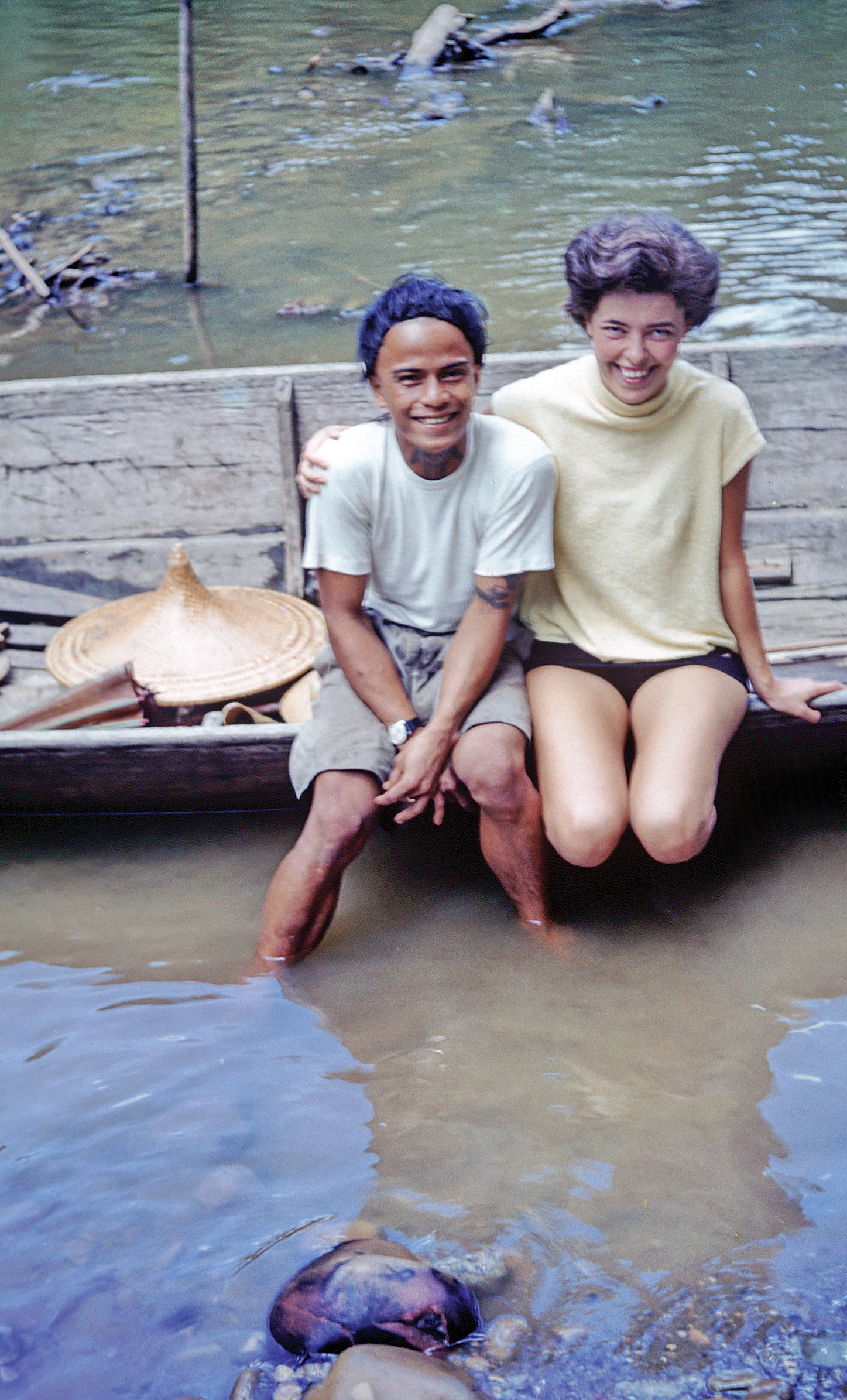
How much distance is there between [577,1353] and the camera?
5.48 feet

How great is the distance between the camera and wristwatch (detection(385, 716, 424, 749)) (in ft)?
7.70

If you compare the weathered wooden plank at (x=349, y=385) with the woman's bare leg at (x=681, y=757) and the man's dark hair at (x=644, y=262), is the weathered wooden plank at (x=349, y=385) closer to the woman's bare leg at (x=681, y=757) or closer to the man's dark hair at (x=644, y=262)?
the man's dark hair at (x=644, y=262)

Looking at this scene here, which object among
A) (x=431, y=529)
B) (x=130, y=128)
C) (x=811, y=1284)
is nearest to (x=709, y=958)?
(x=811, y=1284)

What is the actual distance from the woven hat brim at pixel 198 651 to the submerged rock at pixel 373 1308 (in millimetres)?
1662

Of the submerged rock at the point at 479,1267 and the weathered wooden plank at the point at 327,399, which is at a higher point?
the weathered wooden plank at the point at 327,399

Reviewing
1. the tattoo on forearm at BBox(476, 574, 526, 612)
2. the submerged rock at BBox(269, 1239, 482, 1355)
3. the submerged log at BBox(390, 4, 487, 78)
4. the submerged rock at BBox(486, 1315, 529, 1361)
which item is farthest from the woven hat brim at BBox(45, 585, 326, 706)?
the submerged log at BBox(390, 4, 487, 78)

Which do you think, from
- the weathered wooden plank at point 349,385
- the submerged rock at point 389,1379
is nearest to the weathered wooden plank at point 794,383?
the weathered wooden plank at point 349,385

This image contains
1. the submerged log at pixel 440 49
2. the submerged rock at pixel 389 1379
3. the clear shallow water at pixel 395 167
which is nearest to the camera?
the submerged rock at pixel 389 1379

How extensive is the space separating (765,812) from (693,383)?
106 centimetres

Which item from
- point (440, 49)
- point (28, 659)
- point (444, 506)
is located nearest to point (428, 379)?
point (444, 506)

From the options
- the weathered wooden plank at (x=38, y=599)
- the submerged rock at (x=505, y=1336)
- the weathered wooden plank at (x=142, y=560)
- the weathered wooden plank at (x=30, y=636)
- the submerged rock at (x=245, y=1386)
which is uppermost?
the weathered wooden plank at (x=142, y=560)

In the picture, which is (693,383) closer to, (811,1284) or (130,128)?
(811,1284)

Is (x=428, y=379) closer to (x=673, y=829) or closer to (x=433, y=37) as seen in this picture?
(x=673, y=829)

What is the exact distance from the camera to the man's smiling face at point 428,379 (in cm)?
212
